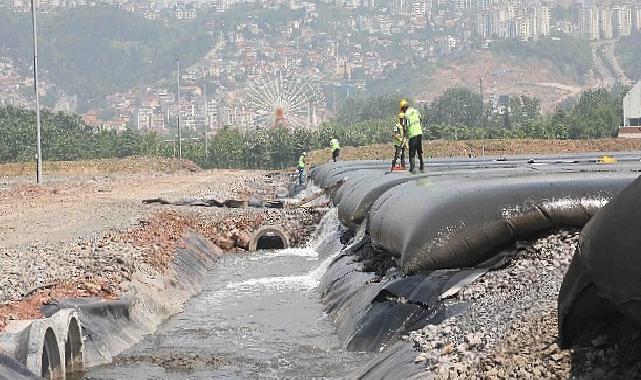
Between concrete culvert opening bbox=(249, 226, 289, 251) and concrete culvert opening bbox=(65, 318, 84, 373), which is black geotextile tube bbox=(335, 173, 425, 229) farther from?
concrete culvert opening bbox=(65, 318, 84, 373)

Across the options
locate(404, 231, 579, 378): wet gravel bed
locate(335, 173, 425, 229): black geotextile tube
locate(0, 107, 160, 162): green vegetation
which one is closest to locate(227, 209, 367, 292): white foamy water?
locate(335, 173, 425, 229): black geotextile tube

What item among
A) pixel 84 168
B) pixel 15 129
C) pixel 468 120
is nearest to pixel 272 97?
pixel 468 120

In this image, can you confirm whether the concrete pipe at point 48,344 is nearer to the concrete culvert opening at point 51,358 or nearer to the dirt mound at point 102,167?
the concrete culvert opening at point 51,358

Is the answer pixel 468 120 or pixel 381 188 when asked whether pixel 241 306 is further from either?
pixel 468 120

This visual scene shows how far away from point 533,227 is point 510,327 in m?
3.00

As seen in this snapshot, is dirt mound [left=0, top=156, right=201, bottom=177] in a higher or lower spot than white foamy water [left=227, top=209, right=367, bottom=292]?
higher

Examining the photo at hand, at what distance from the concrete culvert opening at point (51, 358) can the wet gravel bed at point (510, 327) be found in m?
3.45

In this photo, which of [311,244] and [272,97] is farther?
Answer: [272,97]

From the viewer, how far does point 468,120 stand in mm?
152125

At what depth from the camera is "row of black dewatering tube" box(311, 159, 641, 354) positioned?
6.19 meters

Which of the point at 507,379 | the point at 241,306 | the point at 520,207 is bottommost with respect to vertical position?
the point at 241,306

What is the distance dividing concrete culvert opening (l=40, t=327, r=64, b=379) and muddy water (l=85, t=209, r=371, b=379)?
104 centimetres

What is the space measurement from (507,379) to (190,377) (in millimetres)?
5361

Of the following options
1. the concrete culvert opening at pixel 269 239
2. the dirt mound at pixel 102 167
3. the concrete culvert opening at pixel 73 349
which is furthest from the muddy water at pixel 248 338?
the dirt mound at pixel 102 167
